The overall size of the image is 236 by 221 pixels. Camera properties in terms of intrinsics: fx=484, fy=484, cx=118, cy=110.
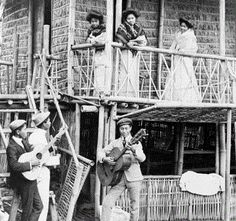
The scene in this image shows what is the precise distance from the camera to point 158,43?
12.5 m

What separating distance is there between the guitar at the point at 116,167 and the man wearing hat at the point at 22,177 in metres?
1.21

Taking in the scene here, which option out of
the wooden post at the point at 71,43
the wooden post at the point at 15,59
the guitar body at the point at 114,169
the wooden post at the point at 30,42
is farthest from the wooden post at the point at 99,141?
the wooden post at the point at 30,42

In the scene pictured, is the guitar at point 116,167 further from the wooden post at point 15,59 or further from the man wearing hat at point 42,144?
the wooden post at point 15,59

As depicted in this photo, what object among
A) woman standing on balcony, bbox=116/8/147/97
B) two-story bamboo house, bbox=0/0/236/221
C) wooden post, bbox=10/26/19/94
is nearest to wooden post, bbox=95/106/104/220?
two-story bamboo house, bbox=0/0/236/221

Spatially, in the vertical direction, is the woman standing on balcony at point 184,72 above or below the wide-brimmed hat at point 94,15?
below

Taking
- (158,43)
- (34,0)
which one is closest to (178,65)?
(158,43)

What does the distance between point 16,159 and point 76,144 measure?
10.3 feet

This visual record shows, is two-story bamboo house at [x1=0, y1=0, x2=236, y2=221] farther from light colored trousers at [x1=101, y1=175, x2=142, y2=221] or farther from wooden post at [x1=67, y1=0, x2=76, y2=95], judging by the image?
light colored trousers at [x1=101, y1=175, x2=142, y2=221]

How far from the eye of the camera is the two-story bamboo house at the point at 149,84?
391 inches

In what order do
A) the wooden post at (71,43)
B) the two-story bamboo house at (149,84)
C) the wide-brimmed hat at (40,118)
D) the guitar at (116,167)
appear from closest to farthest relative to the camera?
the guitar at (116,167) → the wide-brimmed hat at (40,118) → the two-story bamboo house at (149,84) → the wooden post at (71,43)

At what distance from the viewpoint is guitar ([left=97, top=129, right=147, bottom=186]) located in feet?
26.5

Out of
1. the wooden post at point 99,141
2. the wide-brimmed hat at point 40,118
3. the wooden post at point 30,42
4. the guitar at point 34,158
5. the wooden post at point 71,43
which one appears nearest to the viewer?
the guitar at point 34,158

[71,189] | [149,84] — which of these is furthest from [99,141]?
[149,84]

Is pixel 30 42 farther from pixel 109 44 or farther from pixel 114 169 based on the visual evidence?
pixel 114 169
